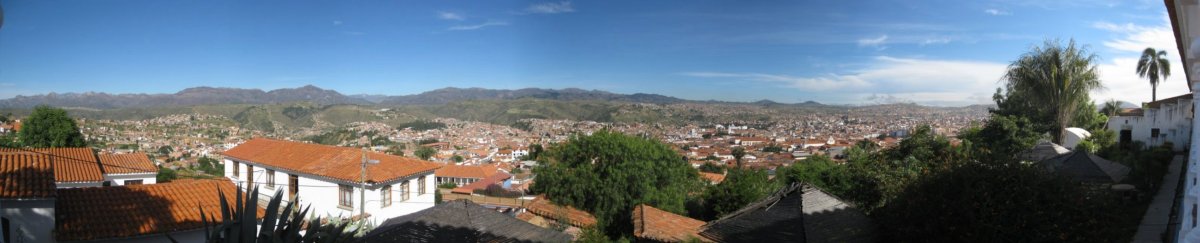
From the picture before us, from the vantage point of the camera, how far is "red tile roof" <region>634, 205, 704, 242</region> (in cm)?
1087

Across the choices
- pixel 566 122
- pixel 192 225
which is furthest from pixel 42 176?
pixel 566 122

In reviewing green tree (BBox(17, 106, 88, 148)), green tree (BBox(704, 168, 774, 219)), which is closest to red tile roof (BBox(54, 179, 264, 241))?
green tree (BBox(704, 168, 774, 219))

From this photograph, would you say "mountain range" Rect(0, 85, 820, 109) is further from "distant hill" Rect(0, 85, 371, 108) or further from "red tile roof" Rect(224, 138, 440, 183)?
"red tile roof" Rect(224, 138, 440, 183)

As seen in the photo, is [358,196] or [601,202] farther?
[601,202]

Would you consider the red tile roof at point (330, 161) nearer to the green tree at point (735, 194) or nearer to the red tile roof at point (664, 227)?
the red tile roof at point (664, 227)

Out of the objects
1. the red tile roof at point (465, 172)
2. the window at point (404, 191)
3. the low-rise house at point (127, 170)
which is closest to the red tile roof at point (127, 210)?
the window at point (404, 191)

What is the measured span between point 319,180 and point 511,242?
9.64 m

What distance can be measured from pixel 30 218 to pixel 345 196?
8.12m

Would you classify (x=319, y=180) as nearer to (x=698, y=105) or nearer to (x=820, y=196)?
(x=820, y=196)

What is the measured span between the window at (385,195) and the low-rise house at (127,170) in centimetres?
703

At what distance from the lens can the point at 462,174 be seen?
43.9 metres

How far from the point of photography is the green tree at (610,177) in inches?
717

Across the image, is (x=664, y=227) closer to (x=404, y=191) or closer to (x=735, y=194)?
(x=735, y=194)

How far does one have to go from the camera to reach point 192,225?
10.3 meters
